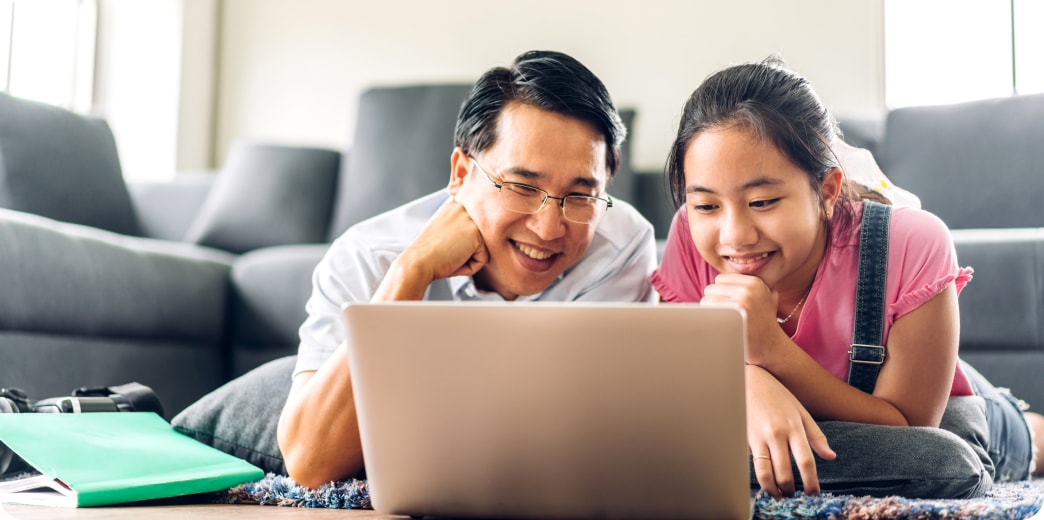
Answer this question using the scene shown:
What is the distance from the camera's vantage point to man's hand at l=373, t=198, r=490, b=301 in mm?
1260

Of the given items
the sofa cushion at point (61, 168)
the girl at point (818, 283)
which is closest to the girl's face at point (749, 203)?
the girl at point (818, 283)

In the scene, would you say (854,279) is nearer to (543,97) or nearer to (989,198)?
(543,97)

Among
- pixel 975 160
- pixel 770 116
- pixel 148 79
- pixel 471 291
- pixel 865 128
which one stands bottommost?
pixel 471 291

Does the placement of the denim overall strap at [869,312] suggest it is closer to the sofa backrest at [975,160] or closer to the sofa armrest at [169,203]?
the sofa backrest at [975,160]

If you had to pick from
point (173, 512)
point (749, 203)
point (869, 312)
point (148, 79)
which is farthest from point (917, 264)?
point (148, 79)

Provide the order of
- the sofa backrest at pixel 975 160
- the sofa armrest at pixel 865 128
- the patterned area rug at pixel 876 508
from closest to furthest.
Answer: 1. the patterned area rug at pixel 876 508
2. the sofa backrest at pixel 975 160
3. the sofa armrest at pixel 865 128

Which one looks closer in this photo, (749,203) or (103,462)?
(103,462)

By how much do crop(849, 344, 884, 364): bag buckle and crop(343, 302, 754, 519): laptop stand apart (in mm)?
554

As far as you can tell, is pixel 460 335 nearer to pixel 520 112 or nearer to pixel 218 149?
pixel 520 112

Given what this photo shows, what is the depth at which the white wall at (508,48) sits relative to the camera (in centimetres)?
288

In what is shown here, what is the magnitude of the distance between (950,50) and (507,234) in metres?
2.21

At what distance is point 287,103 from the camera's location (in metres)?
3.50

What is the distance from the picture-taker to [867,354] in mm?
1187

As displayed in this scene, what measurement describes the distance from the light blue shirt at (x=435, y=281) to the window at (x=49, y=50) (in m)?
2.12
